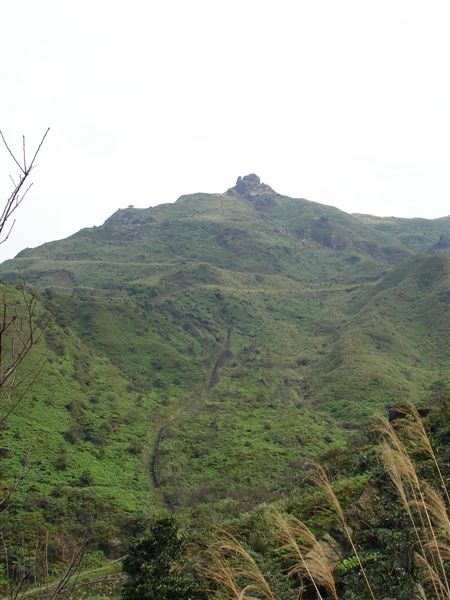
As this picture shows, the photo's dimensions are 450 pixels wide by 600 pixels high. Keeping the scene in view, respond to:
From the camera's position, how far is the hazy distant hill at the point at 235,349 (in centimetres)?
3872

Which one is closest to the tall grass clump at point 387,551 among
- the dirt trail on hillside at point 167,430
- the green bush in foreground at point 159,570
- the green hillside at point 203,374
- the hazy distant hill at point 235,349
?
the green bush in foreground at point 159,570

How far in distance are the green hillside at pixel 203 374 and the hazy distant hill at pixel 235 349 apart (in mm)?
289

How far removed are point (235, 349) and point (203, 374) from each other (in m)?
16.2

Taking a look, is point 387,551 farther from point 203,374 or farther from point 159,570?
point 203,374

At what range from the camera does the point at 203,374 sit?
6562 centimetres

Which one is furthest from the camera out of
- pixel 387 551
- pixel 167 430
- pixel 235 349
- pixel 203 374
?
pixel 235 349

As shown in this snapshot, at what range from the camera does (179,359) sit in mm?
67938

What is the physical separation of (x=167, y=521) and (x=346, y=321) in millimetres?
89610

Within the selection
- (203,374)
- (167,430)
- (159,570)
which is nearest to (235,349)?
(203,374)

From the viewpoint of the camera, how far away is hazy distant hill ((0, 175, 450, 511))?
3872cm

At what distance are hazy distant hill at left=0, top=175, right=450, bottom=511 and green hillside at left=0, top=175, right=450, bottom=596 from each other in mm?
289

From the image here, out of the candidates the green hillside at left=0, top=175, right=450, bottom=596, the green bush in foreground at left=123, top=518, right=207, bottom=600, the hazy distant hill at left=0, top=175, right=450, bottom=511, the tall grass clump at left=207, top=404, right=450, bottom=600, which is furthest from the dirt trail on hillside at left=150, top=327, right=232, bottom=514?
the tall grass clump at left=207, top=404, right=450, bottom=600

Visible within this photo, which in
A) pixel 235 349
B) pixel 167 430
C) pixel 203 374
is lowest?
pixel 167 430

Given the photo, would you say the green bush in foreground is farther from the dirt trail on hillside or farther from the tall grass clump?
the dirt trail on hillside
